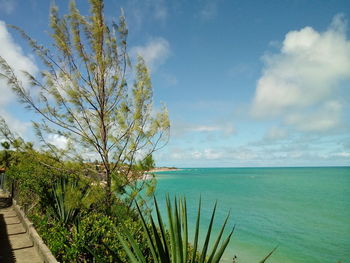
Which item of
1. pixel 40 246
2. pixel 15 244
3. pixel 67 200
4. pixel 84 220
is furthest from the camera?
pixel 15 244

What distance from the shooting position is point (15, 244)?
18.0ft

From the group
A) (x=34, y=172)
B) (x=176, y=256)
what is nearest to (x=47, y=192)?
(x=34, y=172)

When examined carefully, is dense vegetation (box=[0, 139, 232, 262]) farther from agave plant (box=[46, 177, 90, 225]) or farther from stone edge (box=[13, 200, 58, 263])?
stone edge (box=[13, 200, 58, 263])

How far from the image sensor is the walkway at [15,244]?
15.4ft

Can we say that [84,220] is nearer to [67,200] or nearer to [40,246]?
[67,200]

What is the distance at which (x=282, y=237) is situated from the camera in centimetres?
1498

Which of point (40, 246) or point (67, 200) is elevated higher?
point (67, 200)

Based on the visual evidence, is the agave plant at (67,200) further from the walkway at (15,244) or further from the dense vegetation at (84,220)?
the walkway at (15,244)

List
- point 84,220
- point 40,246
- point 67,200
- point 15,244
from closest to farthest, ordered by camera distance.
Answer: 1. point 40,246
2. point 84,220
3. point 67,200
4. point 15,244

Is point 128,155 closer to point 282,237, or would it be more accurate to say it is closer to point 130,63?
point 130,63

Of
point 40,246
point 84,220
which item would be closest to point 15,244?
point 40,246

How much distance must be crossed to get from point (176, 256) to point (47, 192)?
232 inches

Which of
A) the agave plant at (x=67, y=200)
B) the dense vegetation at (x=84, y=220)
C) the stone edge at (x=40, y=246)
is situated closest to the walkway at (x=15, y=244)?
the stone edge at (x=40, y=246)

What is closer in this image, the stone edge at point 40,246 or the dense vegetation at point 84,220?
the dense vegetation at point 84,220
